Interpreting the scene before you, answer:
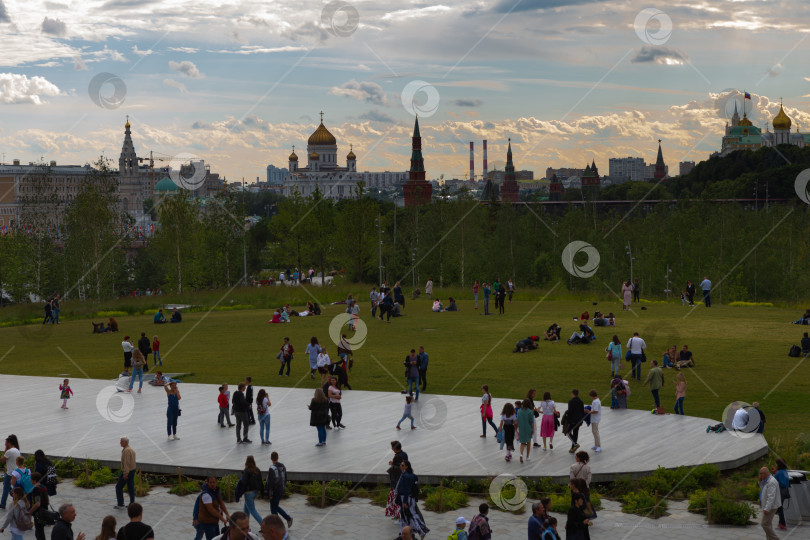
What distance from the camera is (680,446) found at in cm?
2045

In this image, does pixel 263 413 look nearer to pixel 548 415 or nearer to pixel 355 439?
pixel 355 439

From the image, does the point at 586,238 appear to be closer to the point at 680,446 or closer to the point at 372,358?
the point at 372,358

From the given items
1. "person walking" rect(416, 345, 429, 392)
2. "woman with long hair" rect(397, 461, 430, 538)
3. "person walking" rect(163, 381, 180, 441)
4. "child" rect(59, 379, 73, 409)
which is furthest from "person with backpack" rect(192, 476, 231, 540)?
"child" rect(59, 379, 73, 409)

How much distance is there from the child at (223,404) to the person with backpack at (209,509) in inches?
333

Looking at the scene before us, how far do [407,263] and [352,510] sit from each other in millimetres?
67948

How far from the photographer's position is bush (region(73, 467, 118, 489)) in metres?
19.3

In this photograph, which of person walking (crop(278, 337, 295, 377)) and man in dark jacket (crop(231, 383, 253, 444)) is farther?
person walking (crop(278, 337, 295, 377))

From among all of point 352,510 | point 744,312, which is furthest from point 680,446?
point 744,312

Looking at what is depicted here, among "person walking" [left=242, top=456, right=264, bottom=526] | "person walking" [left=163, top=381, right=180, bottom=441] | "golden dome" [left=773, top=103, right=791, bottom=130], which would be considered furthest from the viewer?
"golden dome" [left=773, top=103, right=791, bottom=130]

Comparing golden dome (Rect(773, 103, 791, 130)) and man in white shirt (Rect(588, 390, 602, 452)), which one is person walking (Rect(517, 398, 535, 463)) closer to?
man in white shirt (Rect(588, 390, 602, 452))

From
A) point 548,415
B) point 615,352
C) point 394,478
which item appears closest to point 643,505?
point 548,415

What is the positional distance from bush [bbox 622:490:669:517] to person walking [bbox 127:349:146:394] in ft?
55.4

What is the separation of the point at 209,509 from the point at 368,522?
387 centimetres

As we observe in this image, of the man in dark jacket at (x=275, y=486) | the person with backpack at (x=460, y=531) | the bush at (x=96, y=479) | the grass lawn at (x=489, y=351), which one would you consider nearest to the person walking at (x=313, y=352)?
the grass lawn at (x=489, y=351)
